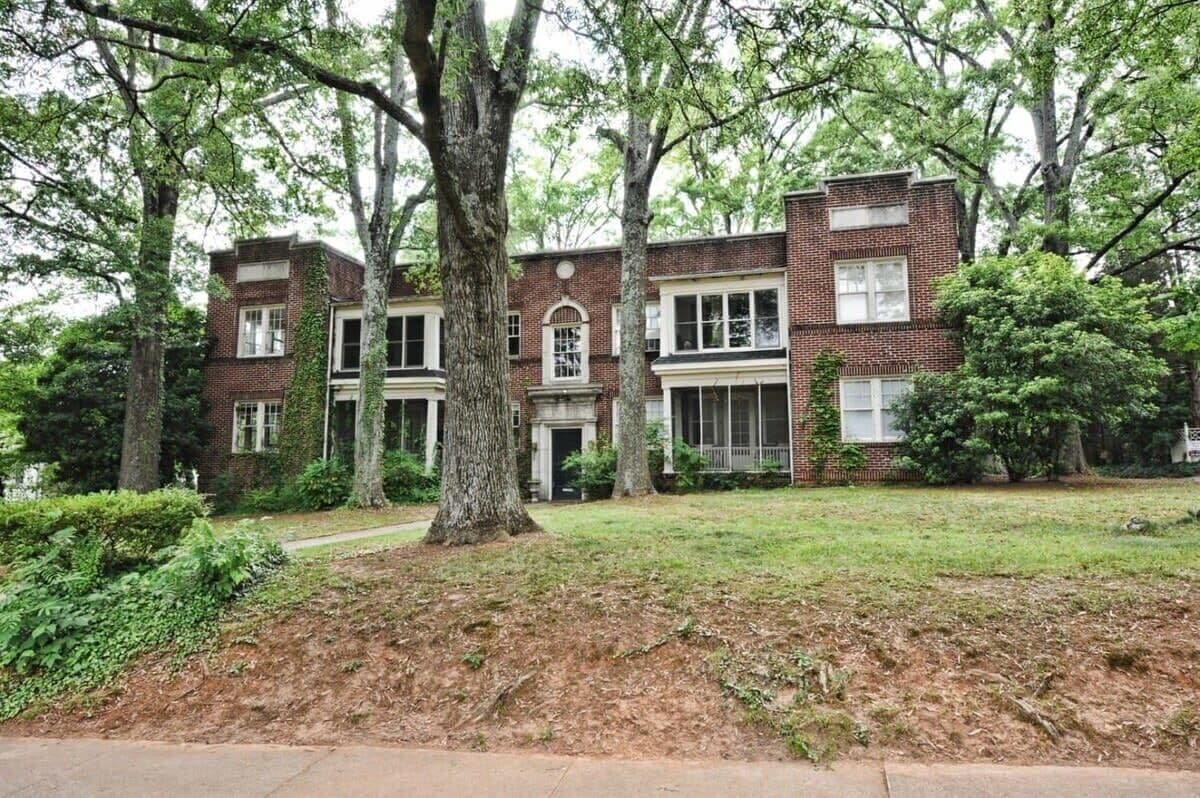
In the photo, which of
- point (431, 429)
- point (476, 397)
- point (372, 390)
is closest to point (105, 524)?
point (476, 397)

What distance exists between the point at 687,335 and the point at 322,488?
1105 centimetres

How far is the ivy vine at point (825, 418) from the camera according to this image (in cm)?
1792

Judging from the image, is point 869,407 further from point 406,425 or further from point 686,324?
point 406,425

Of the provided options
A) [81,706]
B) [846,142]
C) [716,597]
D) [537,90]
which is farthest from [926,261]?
[81,706]

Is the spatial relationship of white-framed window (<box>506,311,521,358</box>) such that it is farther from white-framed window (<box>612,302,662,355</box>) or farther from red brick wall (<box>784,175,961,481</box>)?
red brick wall (<box>784,175,961,481</box>)

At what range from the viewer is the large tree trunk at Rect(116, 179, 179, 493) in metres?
16.0

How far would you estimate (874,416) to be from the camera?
1788 centimetres

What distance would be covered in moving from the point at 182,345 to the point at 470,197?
60.4 feet

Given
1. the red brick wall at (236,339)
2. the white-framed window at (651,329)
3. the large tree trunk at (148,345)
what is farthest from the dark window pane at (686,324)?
the large tree trunk at (148,345)

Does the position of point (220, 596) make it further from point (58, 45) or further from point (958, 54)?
point (958, 54)

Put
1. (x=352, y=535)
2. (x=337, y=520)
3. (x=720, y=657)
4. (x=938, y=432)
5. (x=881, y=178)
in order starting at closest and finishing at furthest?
(x=720, y=657) < (x=352, y=535) < (x=337, y=520) < (x=938, y=432) < (x=881, y=178)

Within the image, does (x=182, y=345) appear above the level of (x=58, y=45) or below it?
below

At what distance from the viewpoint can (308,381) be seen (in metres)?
22.1

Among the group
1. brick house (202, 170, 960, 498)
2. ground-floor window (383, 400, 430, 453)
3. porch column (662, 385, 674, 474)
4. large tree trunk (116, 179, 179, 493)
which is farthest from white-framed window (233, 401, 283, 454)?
porch column (662, 385, 674, 474)
